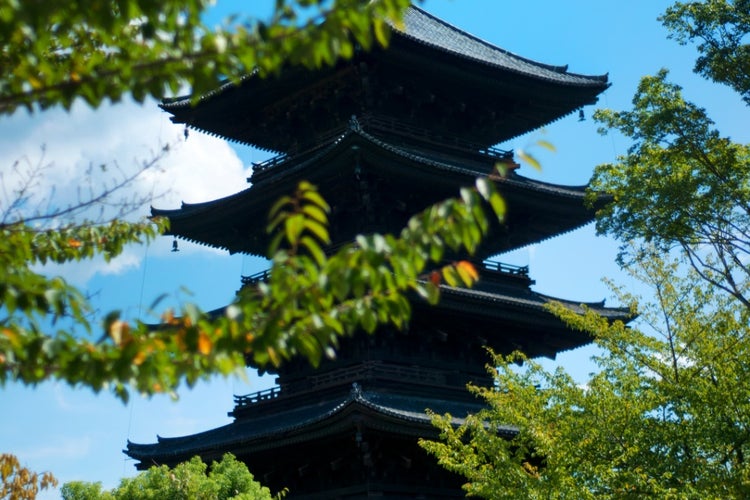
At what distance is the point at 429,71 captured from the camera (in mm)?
22672

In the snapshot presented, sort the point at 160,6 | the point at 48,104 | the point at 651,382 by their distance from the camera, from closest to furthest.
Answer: the point at 160,6 < the point at 48,104 < the point at 651,382

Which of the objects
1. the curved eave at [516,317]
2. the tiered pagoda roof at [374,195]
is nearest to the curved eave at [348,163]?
the tiered pagoda roof at [374,195]

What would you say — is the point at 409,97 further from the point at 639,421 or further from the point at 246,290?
the point at 246,290

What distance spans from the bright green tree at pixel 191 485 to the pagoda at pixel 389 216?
2.23 meters

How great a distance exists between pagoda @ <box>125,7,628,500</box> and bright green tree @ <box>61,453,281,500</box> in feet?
7.33

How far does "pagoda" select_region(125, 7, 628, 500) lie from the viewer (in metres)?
19.4

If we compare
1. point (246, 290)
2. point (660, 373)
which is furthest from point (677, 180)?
point (246, 290)

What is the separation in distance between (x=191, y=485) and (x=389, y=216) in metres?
8.89

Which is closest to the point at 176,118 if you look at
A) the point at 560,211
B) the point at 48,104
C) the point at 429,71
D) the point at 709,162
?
the point at 429,71

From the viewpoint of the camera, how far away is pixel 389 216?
21859mm

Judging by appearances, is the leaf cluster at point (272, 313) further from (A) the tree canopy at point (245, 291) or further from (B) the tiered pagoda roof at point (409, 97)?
(B) the tiered pagoda roof at point (409, 97)

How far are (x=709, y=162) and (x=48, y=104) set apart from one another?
15348 mm

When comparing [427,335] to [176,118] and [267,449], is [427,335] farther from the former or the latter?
[176,118]

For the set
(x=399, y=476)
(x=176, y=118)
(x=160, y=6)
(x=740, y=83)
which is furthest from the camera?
(x=176, y=118)
